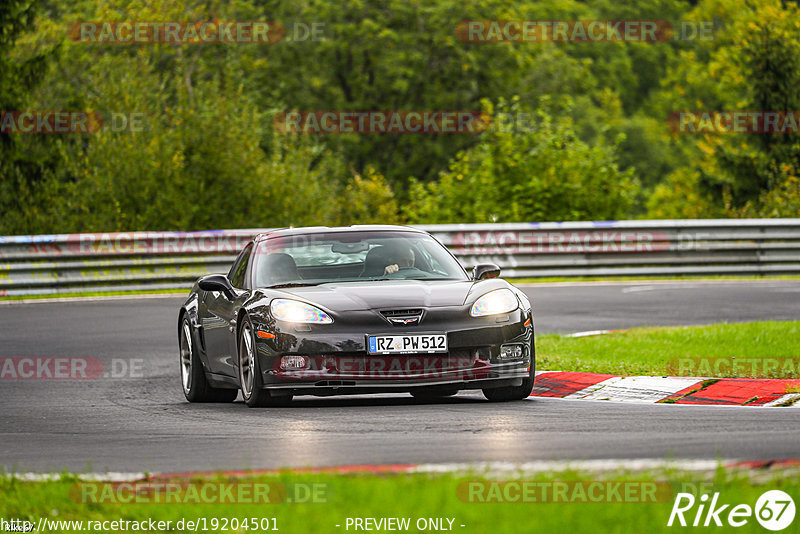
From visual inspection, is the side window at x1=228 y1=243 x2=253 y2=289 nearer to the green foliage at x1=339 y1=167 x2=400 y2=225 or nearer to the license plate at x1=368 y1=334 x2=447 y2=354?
the license plate at x1=368 y1=334 x2=447 y2=354

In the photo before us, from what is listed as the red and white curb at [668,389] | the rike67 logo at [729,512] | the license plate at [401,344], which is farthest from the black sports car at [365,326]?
the rike67 logo at [729,512]

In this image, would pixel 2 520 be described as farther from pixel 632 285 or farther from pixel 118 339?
pixel 632 285

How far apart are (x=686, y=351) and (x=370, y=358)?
16.3 ft

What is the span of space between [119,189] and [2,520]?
25.9 meters

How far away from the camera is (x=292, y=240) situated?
1230cm

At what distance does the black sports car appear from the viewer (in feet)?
34.6

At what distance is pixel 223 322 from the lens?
38.8ft

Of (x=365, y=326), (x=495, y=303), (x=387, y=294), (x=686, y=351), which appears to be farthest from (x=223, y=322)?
(x=686, y=351)

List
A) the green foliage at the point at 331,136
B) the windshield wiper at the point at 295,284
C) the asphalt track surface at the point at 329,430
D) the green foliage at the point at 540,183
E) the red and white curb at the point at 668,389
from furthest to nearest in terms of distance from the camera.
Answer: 1. the green foliage at the point at 540,183
2. the green foliage at the point at 331,136
3. the windshield wiper at the point at 295,284
4. the red and white curb at the point at 668,389
5. the asphalt track surface at the point at 329,430

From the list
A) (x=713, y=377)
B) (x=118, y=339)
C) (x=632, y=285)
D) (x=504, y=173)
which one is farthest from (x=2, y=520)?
(x=504, y=173)

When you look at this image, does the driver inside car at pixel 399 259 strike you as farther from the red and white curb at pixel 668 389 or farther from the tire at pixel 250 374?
the red and white curb at pixel 668 389

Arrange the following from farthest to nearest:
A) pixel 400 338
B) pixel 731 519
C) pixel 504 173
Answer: pixel 504 173 < pixel 400 338 < pixel 731 519

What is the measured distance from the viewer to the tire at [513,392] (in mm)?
11172

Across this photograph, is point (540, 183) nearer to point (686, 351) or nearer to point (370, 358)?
point (686, 351)
